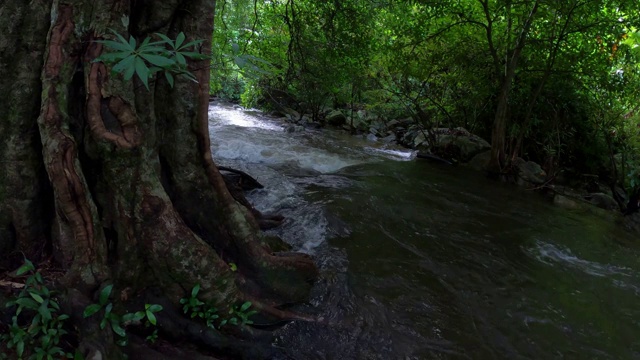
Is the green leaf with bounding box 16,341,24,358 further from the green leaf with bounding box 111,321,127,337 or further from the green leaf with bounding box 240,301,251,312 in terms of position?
the green leaf with bounding box 240,301,251,312

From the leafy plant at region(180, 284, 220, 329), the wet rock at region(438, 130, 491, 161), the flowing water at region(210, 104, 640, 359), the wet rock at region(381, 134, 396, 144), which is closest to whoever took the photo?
the leafy plant at region(180, 284, 220, 329)

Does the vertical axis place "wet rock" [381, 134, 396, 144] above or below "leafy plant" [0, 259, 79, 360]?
below

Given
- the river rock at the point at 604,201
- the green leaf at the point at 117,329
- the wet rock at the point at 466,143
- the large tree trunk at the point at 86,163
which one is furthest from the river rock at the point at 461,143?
the green leaf at the point at 117,329

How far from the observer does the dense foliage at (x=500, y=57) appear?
23.6 feet

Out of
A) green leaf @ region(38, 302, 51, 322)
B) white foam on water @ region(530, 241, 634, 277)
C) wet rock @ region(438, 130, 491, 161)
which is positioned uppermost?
wet rock @ region(438, 130, 491, 161)

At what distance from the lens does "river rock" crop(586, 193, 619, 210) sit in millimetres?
8391

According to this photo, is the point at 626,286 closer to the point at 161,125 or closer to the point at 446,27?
the point at 161,125

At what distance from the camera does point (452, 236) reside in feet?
17.8

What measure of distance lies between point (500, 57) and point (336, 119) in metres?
8.00

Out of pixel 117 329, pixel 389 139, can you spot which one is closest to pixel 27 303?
pixel 117 329

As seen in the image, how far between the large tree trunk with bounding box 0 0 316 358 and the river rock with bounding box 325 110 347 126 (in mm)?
14455

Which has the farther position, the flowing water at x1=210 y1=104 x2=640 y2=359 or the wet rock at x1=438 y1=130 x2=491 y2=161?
the wet rock at x1=438 y1=130 x2=491 y2=161

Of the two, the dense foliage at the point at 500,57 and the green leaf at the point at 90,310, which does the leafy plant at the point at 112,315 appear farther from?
the dense foliage at the point at 500,57

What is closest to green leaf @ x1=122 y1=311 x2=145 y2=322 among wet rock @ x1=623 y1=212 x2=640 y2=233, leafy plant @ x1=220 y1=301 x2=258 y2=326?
leafy plant @ x1=220 y1=301 x2=258 y2=326
